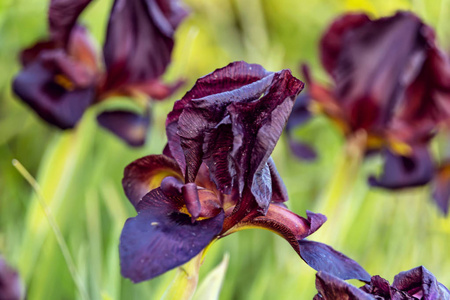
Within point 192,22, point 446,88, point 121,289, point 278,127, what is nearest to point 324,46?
point 446,88

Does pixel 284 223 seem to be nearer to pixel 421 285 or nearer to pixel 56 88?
pixel 421 285

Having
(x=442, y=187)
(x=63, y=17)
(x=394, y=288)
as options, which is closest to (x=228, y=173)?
(x=394, y=288)

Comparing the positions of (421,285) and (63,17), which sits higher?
(63,17)

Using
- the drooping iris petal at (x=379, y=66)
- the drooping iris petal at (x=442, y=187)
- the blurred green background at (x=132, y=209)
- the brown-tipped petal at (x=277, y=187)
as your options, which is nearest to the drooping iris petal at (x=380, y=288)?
the brown-tipped petal at (x=277, y=187)

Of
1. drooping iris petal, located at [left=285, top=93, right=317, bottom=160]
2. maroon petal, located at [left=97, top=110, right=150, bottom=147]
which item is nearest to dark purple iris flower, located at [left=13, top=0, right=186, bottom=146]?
maroon petal, located at [left=97, top=110, right=150, bottom=147]

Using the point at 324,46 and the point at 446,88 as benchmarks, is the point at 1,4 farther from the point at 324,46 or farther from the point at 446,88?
the point at 446,88

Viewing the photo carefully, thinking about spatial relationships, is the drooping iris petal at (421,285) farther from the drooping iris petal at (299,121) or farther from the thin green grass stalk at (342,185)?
the drooping iris petal at (299,121)

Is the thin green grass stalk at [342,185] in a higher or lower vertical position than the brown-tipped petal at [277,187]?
lower
